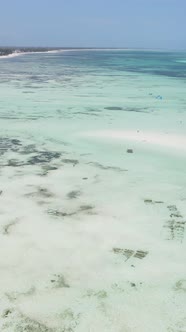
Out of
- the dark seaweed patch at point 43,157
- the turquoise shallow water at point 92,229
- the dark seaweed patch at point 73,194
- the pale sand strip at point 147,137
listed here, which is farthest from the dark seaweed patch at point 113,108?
the dark seaweed patch at point 73,194

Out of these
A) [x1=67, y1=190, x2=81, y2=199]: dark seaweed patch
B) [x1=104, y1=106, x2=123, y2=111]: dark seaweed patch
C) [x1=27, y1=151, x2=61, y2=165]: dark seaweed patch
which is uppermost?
[x1=104, y1=106, x2=123, y2=111]: dark seaweed patch

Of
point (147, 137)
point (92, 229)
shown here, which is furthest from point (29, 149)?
point (92, 229)

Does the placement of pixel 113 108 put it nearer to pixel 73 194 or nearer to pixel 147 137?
pixel 147 137

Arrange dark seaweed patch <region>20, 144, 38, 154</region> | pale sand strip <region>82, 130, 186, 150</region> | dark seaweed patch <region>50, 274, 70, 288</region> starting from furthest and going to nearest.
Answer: pale sand strip <region>82, 130, 186, 150</region> → dark seaweed patch <region>20, 144, 38, 154</region> → dark seaweed patch <region>50, 274, 70, 288</region>

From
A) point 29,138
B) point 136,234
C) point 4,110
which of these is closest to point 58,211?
point 136,234

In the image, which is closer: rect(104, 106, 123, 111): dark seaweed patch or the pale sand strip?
the pale sand strip

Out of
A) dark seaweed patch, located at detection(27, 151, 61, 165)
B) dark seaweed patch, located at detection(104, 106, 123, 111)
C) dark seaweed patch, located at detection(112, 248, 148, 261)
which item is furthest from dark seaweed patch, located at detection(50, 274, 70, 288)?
dark seaweed patch, located at detection(104, 106, 123, 111)

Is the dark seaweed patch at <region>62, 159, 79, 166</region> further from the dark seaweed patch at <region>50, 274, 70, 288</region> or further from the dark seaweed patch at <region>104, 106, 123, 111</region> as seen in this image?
the dark seaweed patch at <region>104, 106, 123, 111</region>

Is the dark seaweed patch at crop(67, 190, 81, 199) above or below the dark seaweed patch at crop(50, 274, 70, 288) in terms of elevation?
above
